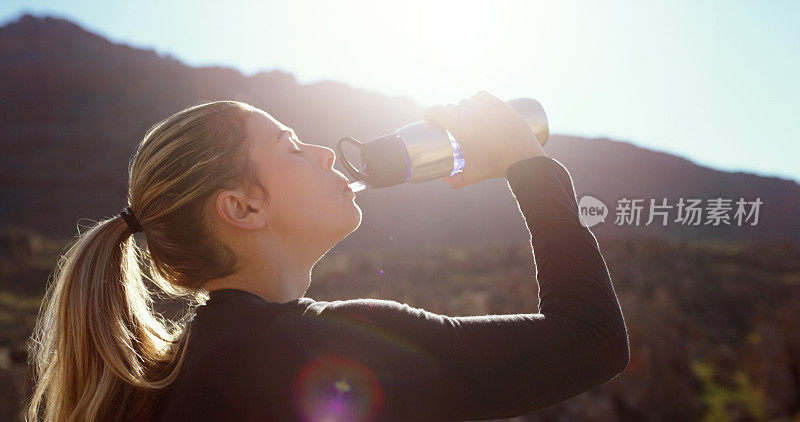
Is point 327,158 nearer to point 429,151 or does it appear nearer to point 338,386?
point 429,151

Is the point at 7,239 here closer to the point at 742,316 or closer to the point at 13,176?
the point at 742,316

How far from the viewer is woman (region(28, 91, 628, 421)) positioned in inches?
29.0

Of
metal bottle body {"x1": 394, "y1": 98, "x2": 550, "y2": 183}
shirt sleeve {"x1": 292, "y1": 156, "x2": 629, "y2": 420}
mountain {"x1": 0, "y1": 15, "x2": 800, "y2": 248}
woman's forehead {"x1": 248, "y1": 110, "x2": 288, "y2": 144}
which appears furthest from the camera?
mountain {"x1": 0, "y1": 15, "x2": 800, "y2": 248}

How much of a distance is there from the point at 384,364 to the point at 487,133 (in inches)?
18.7

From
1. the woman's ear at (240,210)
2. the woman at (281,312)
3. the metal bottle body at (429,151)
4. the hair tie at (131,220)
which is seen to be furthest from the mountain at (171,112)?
the hair tie at (131,220)

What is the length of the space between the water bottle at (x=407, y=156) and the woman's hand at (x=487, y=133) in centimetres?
6

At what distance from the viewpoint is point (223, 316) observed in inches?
32.3

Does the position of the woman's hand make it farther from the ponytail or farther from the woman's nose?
the ponytail

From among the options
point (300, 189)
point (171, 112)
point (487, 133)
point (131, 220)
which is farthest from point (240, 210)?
point (171, 112)

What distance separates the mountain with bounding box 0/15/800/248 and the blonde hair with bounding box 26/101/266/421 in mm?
3671

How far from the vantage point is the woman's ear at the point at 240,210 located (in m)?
0.94

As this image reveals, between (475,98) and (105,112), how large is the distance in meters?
32.4

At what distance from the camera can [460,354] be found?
73 centimetres

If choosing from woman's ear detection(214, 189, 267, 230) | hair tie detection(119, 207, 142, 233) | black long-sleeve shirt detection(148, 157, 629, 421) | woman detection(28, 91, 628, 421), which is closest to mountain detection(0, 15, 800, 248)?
woman detection(28, 91, 628, 421)
